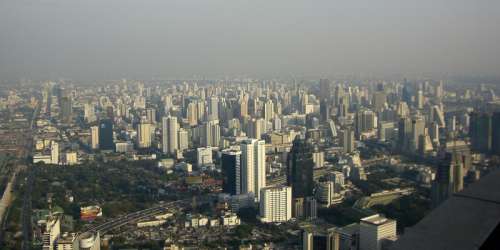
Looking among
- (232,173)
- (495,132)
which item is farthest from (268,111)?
(495,132)

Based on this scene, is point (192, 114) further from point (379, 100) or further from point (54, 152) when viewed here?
point (54, 152)

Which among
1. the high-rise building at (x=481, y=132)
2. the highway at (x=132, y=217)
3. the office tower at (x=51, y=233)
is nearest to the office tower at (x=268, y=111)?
the highway at (x=132, y=217)

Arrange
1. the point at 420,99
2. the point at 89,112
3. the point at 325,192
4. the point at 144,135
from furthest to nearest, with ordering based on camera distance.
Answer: the point at 144,135 → the point at 89,112 → the point at 420,99 → the point at 325,192

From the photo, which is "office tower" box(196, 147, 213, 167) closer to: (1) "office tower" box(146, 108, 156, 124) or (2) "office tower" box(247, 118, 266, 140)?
(2) "office tower" box(247, 118, 266, 140)

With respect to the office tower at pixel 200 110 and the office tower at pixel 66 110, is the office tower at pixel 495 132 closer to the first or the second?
the office tower at pixel 66 110

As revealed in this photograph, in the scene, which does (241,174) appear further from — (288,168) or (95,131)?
(95,131)

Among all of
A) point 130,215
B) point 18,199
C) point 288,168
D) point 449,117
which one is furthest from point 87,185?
point 449,117

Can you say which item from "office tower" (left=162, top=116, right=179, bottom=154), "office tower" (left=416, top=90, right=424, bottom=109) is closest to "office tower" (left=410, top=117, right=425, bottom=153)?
"office tower" (left=416, top=90, right=424, bottom=109)
